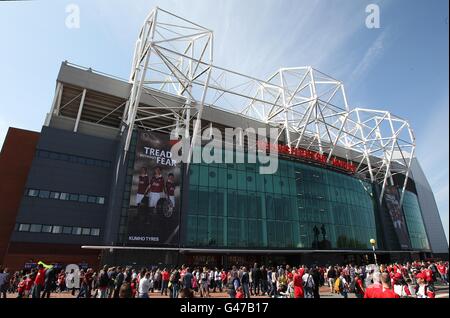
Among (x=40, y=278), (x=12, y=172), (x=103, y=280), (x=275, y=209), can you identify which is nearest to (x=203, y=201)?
(x=275, y=209)

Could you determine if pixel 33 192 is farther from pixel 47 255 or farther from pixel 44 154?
pixel 47 255

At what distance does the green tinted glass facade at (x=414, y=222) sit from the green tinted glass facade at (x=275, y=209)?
54.8 ft

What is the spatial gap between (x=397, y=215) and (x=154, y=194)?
46.4 metres

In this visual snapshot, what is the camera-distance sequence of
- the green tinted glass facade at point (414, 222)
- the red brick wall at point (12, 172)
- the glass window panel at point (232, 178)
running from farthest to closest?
the green tinted glass facade at point (414, 222) → the glass window panel at point (232, 178) → the red brick wall at point (12, 172)

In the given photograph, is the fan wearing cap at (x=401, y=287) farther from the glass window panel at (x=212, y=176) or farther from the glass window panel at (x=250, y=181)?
the glass window panel at (x=212, y=176)

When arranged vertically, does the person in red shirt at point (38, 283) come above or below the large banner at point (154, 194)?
below

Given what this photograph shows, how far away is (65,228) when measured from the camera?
28.5 metres

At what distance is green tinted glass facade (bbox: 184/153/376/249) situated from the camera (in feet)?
105

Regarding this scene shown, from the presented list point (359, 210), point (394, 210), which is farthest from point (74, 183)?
point (394, 210)

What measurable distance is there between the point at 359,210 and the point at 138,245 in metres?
35.6

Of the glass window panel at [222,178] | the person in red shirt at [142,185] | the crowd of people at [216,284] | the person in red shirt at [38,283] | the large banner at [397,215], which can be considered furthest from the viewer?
the large banner at [397,215]

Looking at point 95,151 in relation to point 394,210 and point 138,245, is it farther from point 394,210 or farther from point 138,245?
point 394,210

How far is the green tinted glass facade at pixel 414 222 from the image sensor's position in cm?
5528

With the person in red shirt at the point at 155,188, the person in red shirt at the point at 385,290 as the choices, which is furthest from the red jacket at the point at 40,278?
the person in red shirt at the point at 155,188
